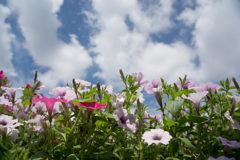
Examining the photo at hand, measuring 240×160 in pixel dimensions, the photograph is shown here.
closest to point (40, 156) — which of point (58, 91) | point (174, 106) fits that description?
point (58, 91)

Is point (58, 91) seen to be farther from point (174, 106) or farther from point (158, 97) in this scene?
point (174, 106)

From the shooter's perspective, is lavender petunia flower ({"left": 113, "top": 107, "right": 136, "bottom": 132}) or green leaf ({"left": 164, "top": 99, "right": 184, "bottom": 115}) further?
lavender petunia flower ({"left": 113, "top": 107, "right": 136, "bottom": 132})

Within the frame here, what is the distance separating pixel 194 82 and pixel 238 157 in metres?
0.99

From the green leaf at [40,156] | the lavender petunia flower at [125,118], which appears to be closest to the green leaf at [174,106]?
the lavender petunia flower at [125,118]

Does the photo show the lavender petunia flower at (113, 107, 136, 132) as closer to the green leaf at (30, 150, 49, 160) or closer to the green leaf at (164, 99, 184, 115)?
the green leaf at (164, 99, 184, 115)

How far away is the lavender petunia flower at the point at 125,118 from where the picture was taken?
1.55m

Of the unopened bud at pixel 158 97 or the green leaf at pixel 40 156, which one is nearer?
the green leaf at pixel 40 156

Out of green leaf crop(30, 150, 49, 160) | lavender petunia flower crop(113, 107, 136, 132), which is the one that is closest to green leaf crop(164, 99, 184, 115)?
lavender petunia flower crop(113, 107, 136, 132)

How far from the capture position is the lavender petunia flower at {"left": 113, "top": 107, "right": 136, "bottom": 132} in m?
1.55

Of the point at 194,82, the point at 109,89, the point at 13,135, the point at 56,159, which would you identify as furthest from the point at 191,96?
the point at 13,135

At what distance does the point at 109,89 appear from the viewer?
7.32 feet

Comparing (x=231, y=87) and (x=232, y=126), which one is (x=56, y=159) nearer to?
(x=232, y=126)

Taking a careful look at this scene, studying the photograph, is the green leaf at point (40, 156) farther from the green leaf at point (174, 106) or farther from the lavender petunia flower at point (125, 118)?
the green leaf at point (174, 106)

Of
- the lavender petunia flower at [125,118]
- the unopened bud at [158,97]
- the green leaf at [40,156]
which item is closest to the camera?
the green leaf at [40,156]
